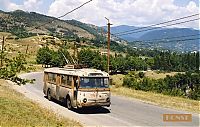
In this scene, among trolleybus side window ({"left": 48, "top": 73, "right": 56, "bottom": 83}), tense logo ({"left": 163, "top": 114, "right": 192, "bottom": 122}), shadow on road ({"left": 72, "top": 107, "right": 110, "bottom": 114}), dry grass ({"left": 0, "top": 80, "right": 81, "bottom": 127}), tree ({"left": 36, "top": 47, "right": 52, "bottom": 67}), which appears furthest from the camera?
tree ({"left": 36, "top": 47, "right": 52, "bottom": 67})

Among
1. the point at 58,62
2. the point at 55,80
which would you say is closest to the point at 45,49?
the point at 58,62

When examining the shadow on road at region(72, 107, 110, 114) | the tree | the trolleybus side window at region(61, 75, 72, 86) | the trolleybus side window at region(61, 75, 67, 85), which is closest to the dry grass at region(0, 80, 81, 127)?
the shadow on road at region(72, 107, 110, 114)

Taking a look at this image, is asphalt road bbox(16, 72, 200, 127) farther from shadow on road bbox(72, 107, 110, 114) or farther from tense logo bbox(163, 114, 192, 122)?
tense logo bbox(163, 114, 192, 122)

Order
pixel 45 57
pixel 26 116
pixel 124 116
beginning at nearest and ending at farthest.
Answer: pixel 26 116 → pixel 124 116 → pixel 45 57

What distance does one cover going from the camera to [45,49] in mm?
118625

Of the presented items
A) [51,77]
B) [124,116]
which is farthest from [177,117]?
[51,77]

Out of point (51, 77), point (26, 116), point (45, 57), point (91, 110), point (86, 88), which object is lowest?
point (91, 110)

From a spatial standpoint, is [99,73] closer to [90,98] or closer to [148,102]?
[90,98]

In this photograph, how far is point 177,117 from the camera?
59.3 ft

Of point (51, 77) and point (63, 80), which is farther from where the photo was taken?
point (51, 77)

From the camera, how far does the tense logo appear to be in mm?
17298

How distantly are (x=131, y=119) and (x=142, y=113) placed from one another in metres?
2.17

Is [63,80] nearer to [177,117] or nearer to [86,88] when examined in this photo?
[86,88]

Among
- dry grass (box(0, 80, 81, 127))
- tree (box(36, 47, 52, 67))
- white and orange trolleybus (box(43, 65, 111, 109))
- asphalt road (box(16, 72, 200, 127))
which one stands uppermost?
tree (box(36, 47, 52, 67))
